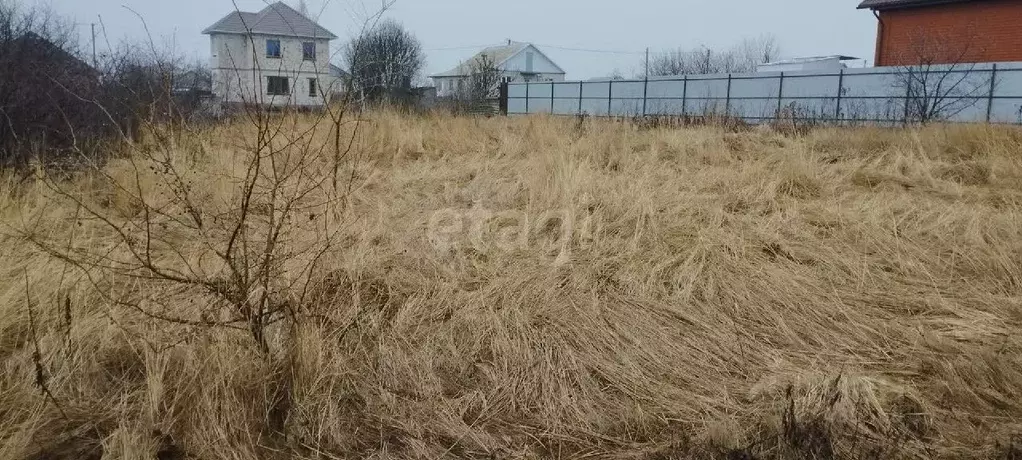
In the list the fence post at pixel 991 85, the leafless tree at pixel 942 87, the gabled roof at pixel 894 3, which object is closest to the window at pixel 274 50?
the leafless tree at pixel 942 87

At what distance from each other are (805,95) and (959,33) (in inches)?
254

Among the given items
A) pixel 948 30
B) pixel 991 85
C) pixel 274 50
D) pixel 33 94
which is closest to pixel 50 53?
pixel 33 94

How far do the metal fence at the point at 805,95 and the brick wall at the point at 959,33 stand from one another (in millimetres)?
3020

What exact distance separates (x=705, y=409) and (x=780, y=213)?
255 cm

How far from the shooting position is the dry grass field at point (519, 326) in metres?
2.14

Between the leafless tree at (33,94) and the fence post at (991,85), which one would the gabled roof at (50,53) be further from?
the fence post at (991,85)

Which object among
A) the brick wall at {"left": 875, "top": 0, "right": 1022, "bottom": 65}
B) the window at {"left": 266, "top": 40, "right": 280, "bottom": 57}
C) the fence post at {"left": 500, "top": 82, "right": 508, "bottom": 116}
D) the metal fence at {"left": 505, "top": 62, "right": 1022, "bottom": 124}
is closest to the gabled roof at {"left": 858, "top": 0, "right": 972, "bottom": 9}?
the brick wall at {"left": 875, "top": 0, "right": 1022, "bottom": 65}

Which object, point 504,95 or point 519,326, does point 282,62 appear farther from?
point 504,95

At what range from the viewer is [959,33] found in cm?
1928

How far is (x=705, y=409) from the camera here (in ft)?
7.62

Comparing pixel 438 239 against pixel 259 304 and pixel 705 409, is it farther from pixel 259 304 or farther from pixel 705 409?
pixel 705 409

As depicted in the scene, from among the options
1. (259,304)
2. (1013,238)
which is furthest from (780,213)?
(259,304)

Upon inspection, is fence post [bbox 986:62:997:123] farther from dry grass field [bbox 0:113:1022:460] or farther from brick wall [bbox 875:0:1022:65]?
dry grass field [bbox 0:113:1022:460]

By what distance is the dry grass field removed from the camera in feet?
7.03
